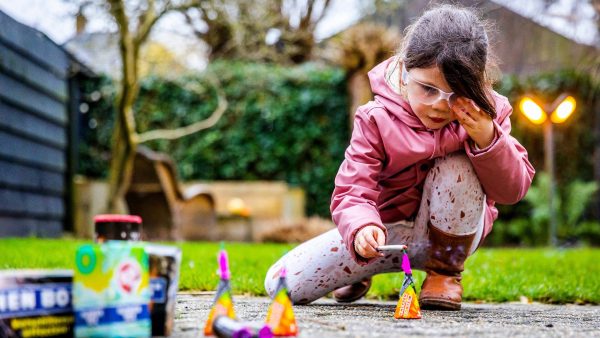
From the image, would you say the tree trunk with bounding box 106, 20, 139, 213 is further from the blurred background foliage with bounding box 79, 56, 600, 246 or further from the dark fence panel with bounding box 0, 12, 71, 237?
the blurred background foliage with bounding box 79, 56, 600, 246

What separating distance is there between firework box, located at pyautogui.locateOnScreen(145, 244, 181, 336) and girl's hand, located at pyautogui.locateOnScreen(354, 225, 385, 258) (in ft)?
2.14

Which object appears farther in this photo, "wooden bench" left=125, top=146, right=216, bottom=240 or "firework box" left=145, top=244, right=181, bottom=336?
"wooden bench" left=125, top=146, right=216, bottom=240

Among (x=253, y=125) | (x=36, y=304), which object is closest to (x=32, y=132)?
(x=253, y=125)

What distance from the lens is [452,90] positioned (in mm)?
2035

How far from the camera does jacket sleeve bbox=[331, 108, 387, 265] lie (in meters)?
2.12

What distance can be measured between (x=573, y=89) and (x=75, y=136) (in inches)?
258

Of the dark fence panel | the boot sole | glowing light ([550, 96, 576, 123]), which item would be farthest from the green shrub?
the boot sole

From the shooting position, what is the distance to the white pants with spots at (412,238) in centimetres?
234

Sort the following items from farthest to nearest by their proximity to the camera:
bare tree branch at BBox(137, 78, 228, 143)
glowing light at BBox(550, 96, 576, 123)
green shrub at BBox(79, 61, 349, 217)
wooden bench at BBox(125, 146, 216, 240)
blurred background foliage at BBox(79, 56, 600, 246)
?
green shrub at BBox(79, 61, 349, 217) < blurred background foliage at BBox(79, 56, 600, 246) < bare tree branch at BBox(137, 78, 228, 143) < glowing light at BBox(550, 96, 576, 123) < wooden bench at BBox(125, 146, 216, 240)

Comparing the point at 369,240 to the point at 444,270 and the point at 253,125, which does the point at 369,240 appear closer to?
the point at 444,270

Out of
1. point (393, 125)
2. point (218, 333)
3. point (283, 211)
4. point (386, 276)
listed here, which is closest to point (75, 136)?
point (283, 211)

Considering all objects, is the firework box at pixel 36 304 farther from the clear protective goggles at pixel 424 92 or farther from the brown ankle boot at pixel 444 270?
the brown ankle boot at pixel 444 270

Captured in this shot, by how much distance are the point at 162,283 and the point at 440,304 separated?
116cm

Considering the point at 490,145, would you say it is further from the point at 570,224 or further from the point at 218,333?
the point at 570,224
